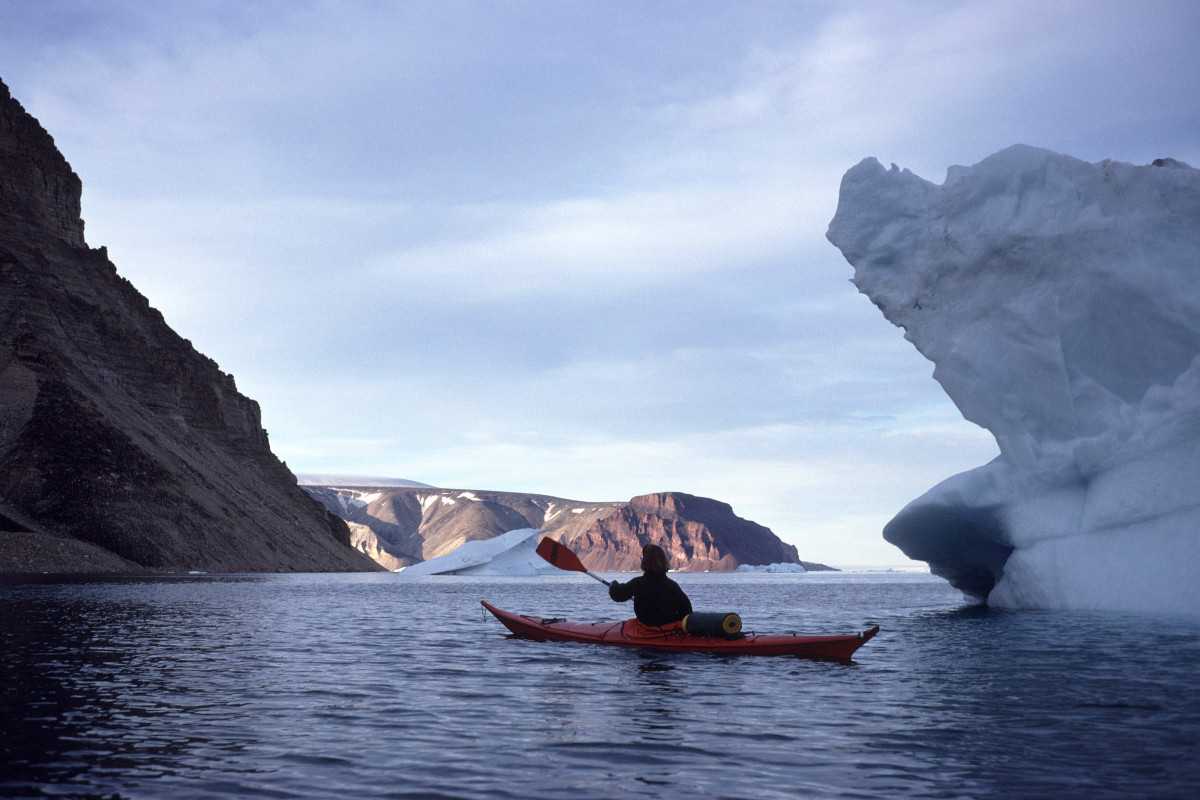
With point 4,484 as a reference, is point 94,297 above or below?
above

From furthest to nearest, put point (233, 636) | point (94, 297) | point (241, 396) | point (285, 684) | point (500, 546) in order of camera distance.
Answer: point (241, 396) < point (500, 546) < point (94, 297) < point (233, 636) < point (285, 684)

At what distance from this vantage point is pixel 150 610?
80.9 feet

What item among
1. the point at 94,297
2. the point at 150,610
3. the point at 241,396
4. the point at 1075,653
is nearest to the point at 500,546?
the point at 241,396

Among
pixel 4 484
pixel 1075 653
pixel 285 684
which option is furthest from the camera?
pixel 4 484

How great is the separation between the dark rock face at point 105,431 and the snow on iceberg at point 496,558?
1044cm

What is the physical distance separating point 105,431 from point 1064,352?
57036 mm

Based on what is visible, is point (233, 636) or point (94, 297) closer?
point (233, 636)

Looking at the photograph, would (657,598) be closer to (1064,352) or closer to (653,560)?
(653,560)

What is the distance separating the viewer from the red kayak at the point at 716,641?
14.2 m

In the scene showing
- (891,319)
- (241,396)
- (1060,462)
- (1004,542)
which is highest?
(241,396)

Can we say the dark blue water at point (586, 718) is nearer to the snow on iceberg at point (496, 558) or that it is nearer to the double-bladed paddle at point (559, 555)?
the double-bladed paddle at point (559, 555)

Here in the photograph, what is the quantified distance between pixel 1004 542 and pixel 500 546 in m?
62.8

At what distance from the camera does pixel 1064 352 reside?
874 inches

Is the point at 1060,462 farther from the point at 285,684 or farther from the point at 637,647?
the point at 285,684
